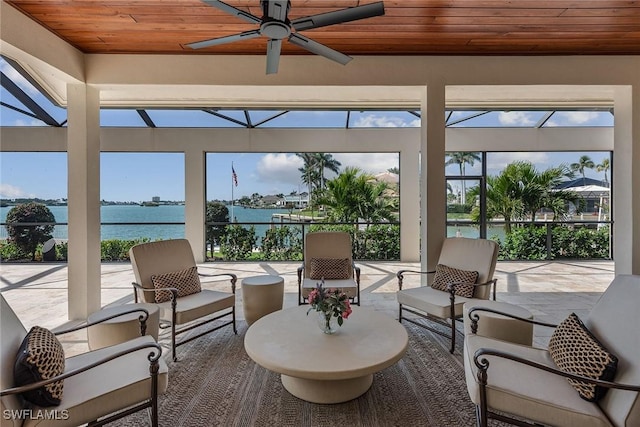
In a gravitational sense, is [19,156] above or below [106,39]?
below

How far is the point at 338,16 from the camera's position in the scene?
224 centimetres

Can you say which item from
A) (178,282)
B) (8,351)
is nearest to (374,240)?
(178,282)

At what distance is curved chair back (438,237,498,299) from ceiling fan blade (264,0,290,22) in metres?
2.97

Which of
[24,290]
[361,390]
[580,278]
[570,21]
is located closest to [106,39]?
[24,290]

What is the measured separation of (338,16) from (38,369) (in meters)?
2.75

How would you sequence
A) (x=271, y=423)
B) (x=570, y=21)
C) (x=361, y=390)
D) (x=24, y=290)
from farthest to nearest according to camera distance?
(x=24, y=290)
(x=570, y=21)
(x=361, y=390)
(x=271, y=423)

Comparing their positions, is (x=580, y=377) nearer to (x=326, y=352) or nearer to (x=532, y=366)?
(x=532, y=366)

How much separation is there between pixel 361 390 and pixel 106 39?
4.49 meters

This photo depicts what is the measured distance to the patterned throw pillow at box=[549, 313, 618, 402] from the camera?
5.29 feet

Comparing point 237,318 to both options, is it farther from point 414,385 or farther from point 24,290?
point 24,290

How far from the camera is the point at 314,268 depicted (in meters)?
4.11

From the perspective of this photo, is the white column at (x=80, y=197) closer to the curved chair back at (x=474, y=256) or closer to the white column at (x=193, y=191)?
the white column at (x=193, y=191)

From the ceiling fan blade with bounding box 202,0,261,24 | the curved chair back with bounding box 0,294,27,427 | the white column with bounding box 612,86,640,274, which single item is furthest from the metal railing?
the curved chair back with bounding box 0,294,27,427

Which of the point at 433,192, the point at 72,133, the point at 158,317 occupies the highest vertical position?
the point at 72,133
